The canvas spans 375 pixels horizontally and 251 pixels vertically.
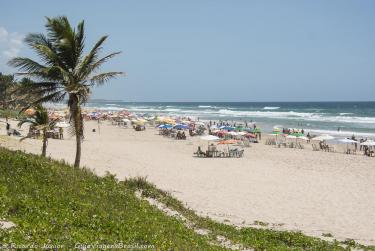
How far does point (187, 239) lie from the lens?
674cm

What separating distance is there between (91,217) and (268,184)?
34.4 ft

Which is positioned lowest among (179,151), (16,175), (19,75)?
(179,151)

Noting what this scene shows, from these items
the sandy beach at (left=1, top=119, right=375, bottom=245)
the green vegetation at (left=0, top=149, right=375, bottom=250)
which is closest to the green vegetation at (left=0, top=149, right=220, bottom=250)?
the green vegetation at (left=0, top=149, right=375, bottom=250)

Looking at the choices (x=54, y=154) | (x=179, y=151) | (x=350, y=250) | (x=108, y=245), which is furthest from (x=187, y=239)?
(x=179, y=151)

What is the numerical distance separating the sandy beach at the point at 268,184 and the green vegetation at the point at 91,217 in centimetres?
168

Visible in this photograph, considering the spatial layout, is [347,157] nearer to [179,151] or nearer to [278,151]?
[278,151]

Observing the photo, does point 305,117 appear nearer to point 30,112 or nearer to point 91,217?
point 30,112

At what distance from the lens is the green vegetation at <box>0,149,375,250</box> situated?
18.5 feet

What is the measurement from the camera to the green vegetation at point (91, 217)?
5.64m

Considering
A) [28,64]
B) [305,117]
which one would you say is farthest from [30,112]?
[305,117]

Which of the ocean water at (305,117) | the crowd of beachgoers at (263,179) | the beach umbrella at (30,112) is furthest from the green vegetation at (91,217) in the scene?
the beach umbrella at (30,112)

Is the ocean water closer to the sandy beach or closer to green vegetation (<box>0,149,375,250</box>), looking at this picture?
green vegetation (<box>0,149,375,250</box>)

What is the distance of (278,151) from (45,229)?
24.2 m

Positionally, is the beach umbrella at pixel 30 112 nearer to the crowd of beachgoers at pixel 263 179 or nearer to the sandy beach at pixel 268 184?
the crowd of beachgoers at pixel 263 179
